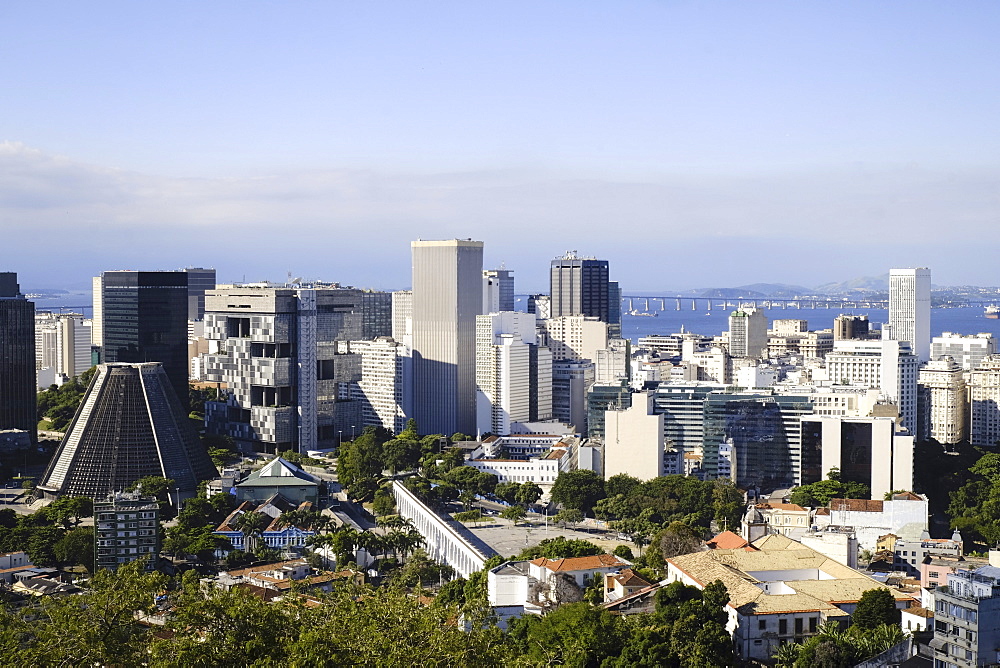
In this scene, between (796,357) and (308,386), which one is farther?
(796,357)

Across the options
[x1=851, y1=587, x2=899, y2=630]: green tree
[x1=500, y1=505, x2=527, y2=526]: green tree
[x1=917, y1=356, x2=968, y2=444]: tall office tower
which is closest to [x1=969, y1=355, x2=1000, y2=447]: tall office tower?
[x1=917, y1=356, x2=968, y2=444]: tall office tower

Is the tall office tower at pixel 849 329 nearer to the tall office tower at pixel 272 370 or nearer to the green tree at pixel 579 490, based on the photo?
the tall office tower at pixel 272 370

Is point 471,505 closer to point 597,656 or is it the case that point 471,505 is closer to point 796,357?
point 597,656

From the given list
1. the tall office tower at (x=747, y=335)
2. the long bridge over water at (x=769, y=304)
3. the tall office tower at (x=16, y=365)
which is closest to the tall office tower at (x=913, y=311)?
the tall office tower at (x=747, y=335)

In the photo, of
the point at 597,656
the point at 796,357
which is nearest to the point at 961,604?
the point at 597,656

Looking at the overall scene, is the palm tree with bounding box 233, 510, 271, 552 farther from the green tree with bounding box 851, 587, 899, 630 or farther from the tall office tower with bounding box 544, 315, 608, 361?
the tall office tower with bounding box 544, 315, 608, 361

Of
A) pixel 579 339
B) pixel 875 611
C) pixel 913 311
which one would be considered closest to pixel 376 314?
pixel 579 339
